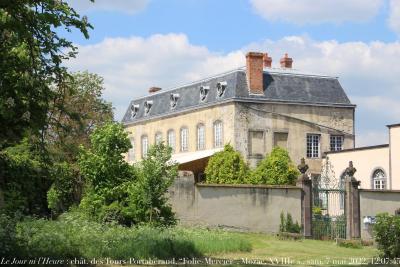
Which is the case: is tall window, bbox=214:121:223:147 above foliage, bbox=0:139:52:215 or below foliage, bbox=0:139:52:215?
above

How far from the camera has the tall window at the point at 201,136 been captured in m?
45.9

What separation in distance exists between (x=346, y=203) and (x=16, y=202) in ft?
40.2

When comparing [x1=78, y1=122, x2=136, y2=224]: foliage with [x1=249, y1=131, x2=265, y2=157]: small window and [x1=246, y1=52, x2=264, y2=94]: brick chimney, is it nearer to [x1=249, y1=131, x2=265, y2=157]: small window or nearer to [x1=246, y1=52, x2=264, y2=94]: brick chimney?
[x1=249, y1=131, x2=265, y2=157]: small window

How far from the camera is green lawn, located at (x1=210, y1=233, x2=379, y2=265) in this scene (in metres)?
17.3

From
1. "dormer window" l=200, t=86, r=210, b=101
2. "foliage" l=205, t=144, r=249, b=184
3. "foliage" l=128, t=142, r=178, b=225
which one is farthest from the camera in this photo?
"dormer window" l=200, t=86, r=210, b=101

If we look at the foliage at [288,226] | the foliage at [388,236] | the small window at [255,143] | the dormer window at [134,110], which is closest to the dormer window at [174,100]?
the dormer window at [134,110]

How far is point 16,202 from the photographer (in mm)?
25062

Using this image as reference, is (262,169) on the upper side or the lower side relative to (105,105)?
lower

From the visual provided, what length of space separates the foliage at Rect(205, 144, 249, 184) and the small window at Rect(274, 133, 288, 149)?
4.82 m

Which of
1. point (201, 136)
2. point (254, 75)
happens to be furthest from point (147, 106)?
point (254, 75)

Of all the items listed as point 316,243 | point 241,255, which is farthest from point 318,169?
point 241,255

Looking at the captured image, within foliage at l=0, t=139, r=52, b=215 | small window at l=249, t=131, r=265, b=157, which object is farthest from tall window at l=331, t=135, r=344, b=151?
foliage at l=0, t=139, r=52, b=215

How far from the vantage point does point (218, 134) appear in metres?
44.3

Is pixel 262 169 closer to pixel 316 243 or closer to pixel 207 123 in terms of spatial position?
pixel 207 123
